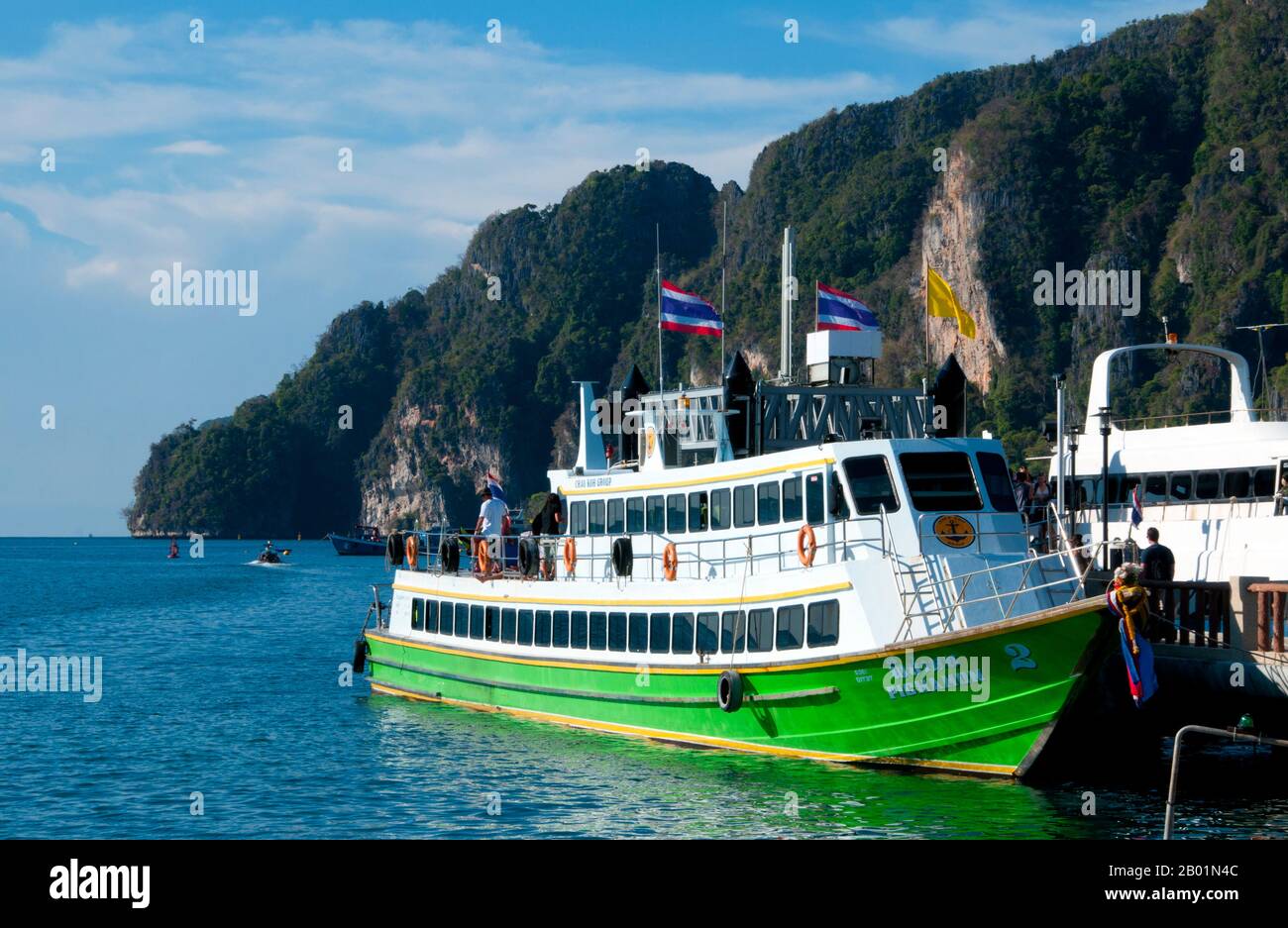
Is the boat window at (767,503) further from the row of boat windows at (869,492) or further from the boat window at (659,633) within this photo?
the boat window at (659,633)

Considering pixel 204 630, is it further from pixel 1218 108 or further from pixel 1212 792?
pixel 1218 108

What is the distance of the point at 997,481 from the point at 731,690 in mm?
5514

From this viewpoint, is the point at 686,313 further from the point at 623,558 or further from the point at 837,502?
the point at 837,502

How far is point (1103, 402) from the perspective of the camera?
39688 mm

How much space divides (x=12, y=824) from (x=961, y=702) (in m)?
14.1

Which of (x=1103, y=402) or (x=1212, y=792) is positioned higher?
(x=1103, y=402)

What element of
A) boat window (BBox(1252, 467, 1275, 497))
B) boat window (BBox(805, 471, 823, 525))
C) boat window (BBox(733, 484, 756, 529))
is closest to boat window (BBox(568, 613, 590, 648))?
boat window (BBox(733, 484, 756, 529))

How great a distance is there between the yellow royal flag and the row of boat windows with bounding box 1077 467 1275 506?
8631 mm

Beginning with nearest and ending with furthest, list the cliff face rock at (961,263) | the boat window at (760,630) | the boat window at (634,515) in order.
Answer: the boat window at (760,630)
the boat window at (634,515)
the cliff face rock at (961,263)

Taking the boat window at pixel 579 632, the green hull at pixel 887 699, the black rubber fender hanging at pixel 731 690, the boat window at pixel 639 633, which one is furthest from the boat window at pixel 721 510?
the boat window at pixel 579 632

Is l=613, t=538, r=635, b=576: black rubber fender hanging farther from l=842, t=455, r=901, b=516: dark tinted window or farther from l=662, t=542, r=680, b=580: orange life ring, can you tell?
l=842, t=455, r=901, b=516: dark tinted window

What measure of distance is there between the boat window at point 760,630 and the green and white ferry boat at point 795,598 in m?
0.03

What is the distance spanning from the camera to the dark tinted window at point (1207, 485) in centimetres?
3556
